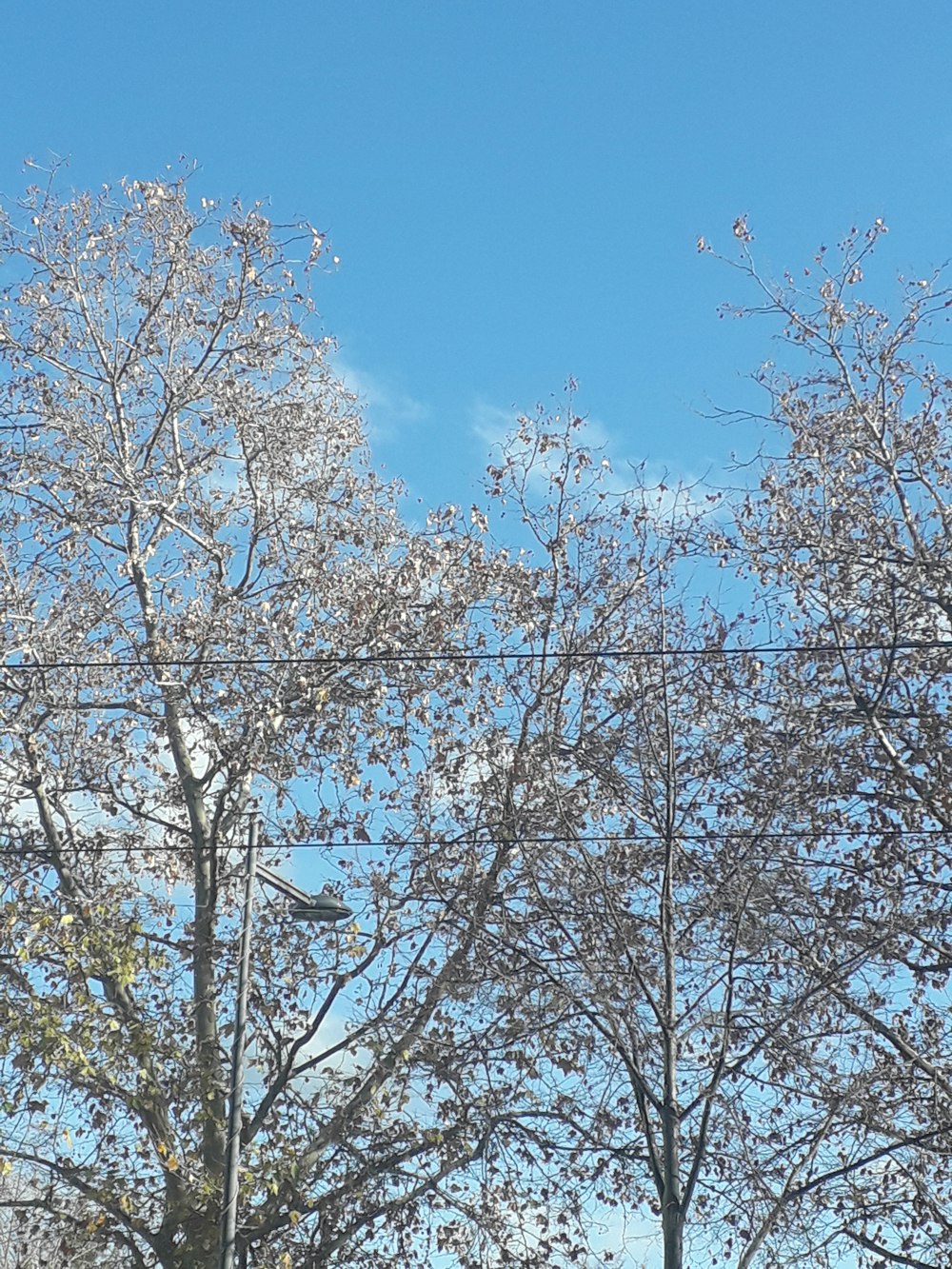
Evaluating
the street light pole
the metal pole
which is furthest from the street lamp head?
the metal pole

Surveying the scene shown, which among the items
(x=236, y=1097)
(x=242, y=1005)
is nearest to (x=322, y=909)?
(x=242, y=1005)

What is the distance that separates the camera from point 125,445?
19.8 m

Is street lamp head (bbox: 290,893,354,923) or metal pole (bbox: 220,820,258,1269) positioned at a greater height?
street lamp head (bbox: 290,893,354,923)

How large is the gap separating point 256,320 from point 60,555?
166 inches

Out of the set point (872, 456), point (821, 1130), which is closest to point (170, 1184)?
point (821, 1130)

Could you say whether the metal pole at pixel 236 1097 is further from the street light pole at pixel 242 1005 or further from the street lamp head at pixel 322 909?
the street lamp head at pixel 322 909

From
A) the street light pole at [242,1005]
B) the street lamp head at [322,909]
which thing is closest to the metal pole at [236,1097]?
the street light pole at [242,1005]

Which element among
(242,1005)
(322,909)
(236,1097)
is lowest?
(236,1097)

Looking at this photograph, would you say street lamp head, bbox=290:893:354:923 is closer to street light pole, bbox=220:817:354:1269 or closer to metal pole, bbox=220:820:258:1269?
street light pole, bbox=220:817:354:1269

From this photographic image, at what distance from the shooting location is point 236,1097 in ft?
47.1

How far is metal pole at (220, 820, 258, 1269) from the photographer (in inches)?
553

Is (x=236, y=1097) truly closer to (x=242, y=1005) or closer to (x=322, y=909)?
(x=242, y=1005)

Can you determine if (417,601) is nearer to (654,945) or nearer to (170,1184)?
(654,945)

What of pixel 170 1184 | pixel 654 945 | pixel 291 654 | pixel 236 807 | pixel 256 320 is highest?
pixel 256 320
